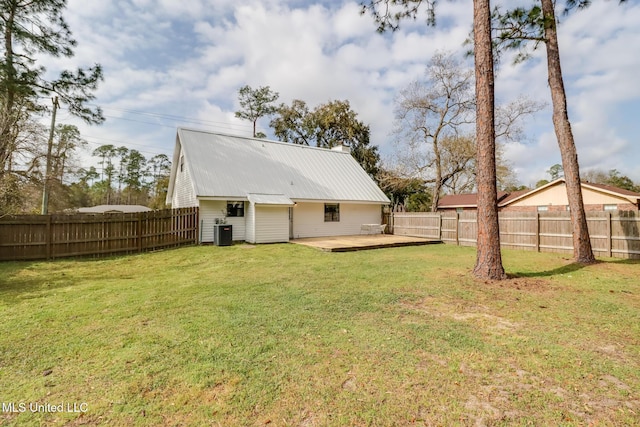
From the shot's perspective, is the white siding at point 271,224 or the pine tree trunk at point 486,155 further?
the white siding at point 271,224

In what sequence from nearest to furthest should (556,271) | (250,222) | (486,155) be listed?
1. (486,155)
2. (556,271)
3. (250,222)

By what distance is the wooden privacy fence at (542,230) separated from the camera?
10211 millimetres

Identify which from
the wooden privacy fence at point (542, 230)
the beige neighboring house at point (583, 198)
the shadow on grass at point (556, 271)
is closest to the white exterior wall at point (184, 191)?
the wooden privacy fence at point (542, 230)

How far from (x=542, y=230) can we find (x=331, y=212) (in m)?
9.84

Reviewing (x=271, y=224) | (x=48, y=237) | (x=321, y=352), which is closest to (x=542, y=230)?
(x=271, y=224)

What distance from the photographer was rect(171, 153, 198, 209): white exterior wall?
47.3 ft

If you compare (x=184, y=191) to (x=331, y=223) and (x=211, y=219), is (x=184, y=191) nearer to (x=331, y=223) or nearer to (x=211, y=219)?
(x=211, y=219)

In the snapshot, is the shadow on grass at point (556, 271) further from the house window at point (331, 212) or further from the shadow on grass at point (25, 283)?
the house window at point (331, 212)

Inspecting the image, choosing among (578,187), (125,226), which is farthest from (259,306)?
(578,187)

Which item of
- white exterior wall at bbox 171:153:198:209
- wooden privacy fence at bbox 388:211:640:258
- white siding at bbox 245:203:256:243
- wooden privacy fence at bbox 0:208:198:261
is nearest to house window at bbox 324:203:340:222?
wooden privacy fence at bbox 388:211:640:258

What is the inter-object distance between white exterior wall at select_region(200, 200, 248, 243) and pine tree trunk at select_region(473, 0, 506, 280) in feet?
34.7

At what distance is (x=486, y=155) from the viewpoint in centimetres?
677

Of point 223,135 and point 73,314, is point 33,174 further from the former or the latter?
point 73,314

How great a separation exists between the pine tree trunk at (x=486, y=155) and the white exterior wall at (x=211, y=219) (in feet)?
34.7
